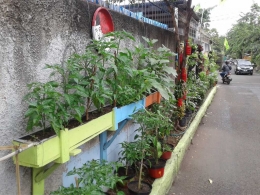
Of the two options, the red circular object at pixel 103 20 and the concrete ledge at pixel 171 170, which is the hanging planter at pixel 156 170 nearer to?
the concrete ledge at pixel 171 170

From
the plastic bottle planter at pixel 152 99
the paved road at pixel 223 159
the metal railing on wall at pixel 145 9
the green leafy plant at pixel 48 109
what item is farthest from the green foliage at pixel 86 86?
the paved road at pixel 223 159

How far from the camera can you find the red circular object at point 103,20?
2.64m

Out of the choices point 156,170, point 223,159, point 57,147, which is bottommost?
point 223,159

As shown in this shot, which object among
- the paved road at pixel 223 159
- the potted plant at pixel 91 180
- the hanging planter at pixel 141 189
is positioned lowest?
the paved road at pixel 223 159

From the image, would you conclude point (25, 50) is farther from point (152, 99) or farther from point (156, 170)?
point (156, 170)

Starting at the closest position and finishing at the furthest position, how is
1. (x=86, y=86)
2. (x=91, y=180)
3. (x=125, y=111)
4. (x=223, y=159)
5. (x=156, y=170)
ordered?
(x=91, y=180) → (x=86, y=86) → (x=125, y=111) → (x=156, y=170) → (x=223, y=159)

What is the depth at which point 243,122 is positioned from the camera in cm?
695

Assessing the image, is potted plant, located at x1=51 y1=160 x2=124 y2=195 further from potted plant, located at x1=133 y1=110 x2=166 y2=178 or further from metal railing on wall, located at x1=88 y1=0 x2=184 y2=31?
metal railing on wall, located at x1=88 y1=0 x2=184 y2=31

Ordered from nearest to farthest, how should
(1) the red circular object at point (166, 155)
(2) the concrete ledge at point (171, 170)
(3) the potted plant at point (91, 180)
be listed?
(3) the potted plant at point (91, 180), (2) the concrete ledge at point (171, 170), (1) the red circular object at point (166, 155)

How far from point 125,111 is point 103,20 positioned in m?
1.07

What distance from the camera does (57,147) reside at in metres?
1.63

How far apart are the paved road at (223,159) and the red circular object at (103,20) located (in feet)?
7.67

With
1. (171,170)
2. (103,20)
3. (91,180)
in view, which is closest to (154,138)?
(171,170)

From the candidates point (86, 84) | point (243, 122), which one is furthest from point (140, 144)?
point (243, 122)
